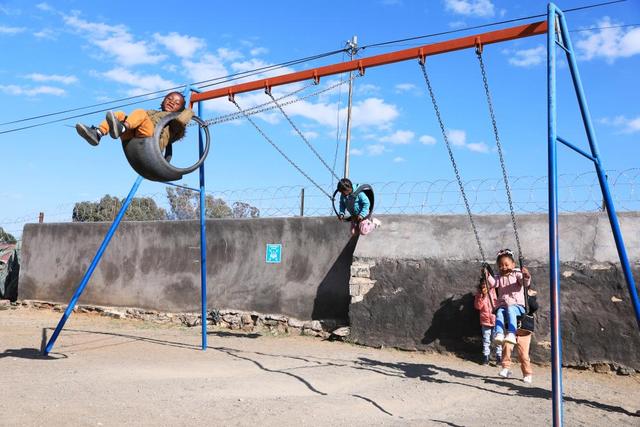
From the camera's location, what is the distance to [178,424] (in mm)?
4133

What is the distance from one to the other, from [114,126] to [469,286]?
16.8 feet

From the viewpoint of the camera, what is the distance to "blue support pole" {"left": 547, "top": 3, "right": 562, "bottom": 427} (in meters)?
3.79

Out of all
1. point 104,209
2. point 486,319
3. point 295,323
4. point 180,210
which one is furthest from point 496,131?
point 104,209

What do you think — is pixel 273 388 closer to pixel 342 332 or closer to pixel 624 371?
pixel 342 332

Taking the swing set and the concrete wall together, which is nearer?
the swing set

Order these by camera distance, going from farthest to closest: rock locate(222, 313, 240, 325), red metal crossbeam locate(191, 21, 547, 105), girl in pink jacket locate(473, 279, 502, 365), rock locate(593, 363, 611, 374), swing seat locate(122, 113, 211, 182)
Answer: rock locate(222, 313, 240, 325) → girl in pink jacket locate(473, 279, 502, 365) → rock locate(593, 363, 611, 374) → swing seat locate(122, 113, 211, 182) → red metal crossbeam locate(191, 21, 547, 105)

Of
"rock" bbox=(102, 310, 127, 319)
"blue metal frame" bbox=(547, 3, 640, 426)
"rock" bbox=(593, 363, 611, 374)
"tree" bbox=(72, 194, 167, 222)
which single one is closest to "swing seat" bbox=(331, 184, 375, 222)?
"blue metal frame" bbox=(547, 3, 640, 426)

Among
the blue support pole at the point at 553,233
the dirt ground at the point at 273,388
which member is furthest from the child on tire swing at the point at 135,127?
the blue support pole at the point at 553,233

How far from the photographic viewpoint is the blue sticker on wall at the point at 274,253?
1047 cm

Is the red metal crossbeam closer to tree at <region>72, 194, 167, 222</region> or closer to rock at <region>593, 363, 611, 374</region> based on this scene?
rock at <region>593, 363, 611, 374</region>

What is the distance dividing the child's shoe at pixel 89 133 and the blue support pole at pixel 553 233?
4151mm

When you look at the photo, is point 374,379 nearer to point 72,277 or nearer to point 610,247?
point 610,247

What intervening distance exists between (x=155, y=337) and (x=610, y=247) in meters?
6.85

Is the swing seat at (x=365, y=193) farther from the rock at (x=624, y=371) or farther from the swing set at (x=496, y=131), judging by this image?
the rock at (x=624, y=371)
